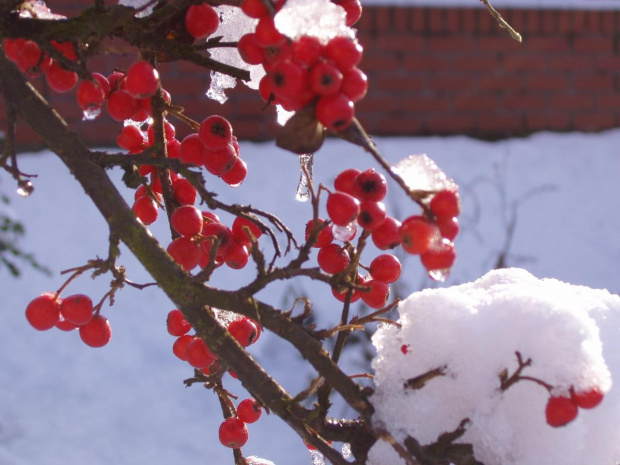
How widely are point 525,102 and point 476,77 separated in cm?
38

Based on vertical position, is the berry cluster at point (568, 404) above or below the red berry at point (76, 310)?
above

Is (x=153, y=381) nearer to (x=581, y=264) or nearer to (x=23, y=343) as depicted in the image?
(x=23, y=343)

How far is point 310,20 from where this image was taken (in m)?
0.57

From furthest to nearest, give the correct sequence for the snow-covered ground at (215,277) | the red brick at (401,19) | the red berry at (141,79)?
the red brick at (401,19), the snow-covered ground at (215,277), the red berry at (141,79)

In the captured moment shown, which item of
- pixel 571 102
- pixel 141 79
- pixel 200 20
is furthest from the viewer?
pixel 571 102

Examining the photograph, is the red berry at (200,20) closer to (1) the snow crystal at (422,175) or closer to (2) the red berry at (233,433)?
(1) the snow crystal at (422,175)

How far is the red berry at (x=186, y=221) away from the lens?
0.76 meters

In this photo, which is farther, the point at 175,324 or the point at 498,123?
the point at 498,123

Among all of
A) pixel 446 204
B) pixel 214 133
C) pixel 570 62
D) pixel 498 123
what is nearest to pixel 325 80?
pixel 446 204

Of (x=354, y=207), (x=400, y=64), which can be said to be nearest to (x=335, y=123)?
(x=354, y=207)

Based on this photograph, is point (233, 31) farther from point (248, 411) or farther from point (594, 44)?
point (594, 44)

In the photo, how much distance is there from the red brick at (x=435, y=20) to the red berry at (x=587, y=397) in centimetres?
365

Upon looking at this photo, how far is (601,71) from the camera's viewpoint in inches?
167

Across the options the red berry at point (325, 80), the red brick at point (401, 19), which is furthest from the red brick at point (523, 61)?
the red berry at point (325, 80)
